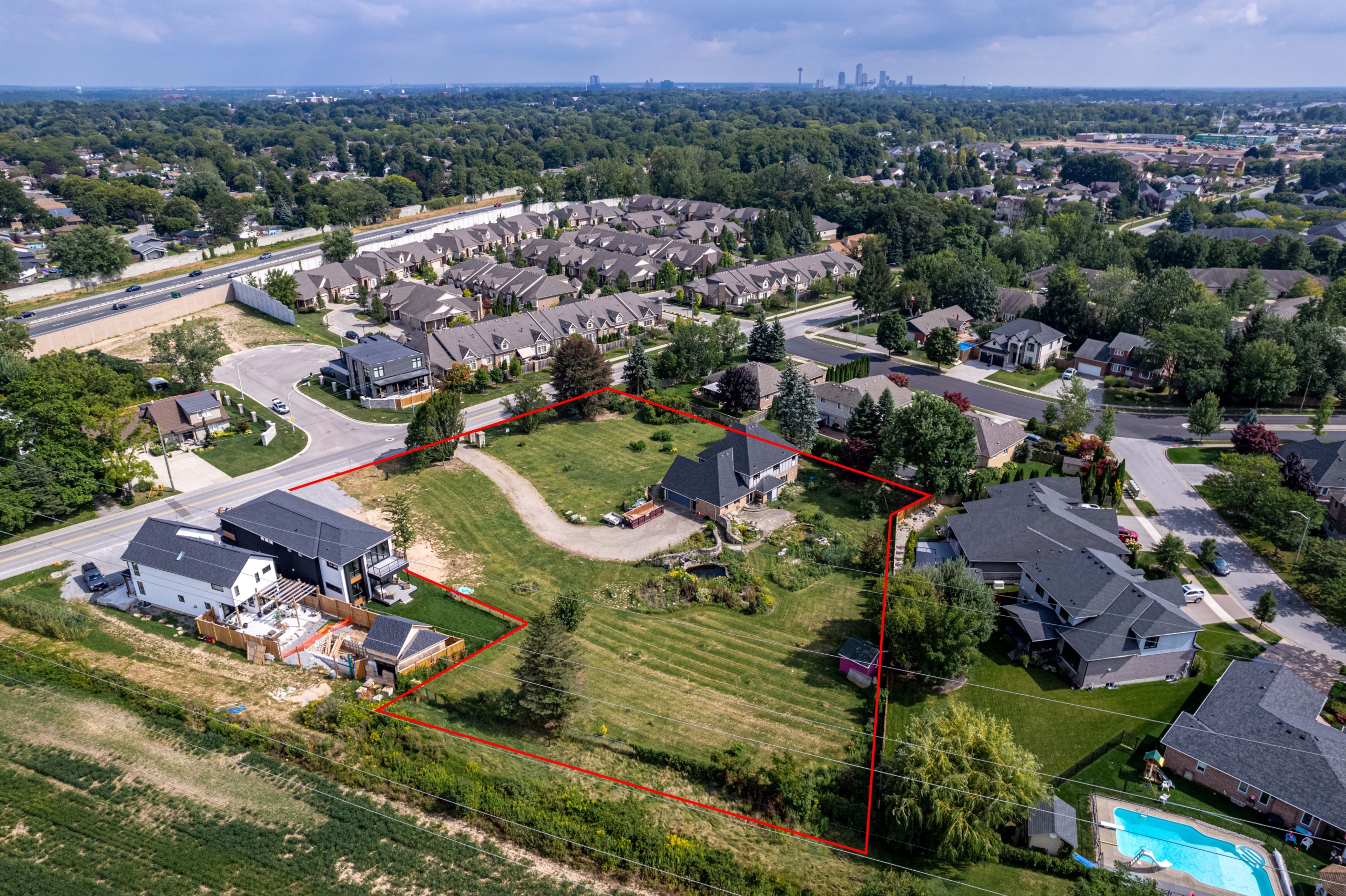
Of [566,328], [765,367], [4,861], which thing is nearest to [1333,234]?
[765,367]

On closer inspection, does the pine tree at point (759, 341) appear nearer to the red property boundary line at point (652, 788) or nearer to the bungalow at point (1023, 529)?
the red property boundary line at point (652, 788)

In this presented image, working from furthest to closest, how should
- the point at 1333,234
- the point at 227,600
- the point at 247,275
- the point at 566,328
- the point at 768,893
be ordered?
the point at 1333,234
the point at 247,275
the point at 566,328
the point at 227,600
the point at 768,893

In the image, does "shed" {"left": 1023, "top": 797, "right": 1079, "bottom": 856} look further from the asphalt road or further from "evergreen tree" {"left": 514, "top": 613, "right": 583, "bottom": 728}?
the asphalt road

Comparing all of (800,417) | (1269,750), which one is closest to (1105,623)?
(1269,750)

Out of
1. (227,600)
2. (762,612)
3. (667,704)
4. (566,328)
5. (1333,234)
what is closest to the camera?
(667,704)

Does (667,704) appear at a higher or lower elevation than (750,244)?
lower

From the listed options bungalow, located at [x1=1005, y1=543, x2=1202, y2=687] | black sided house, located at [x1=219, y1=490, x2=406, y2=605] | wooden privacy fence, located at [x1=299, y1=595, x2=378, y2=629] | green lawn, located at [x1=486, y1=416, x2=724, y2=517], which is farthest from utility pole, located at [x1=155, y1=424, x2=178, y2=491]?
bungalow, located at [x1=1005, y1=543, x2=1202, y2=687]

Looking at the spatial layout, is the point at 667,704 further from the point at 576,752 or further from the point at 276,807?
the point at 276,807

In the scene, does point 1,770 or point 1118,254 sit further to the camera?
point 1118,254

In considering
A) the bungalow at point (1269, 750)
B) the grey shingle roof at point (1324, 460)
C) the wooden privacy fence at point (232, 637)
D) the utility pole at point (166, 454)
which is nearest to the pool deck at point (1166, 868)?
the bungalow at point (1269, 750)
